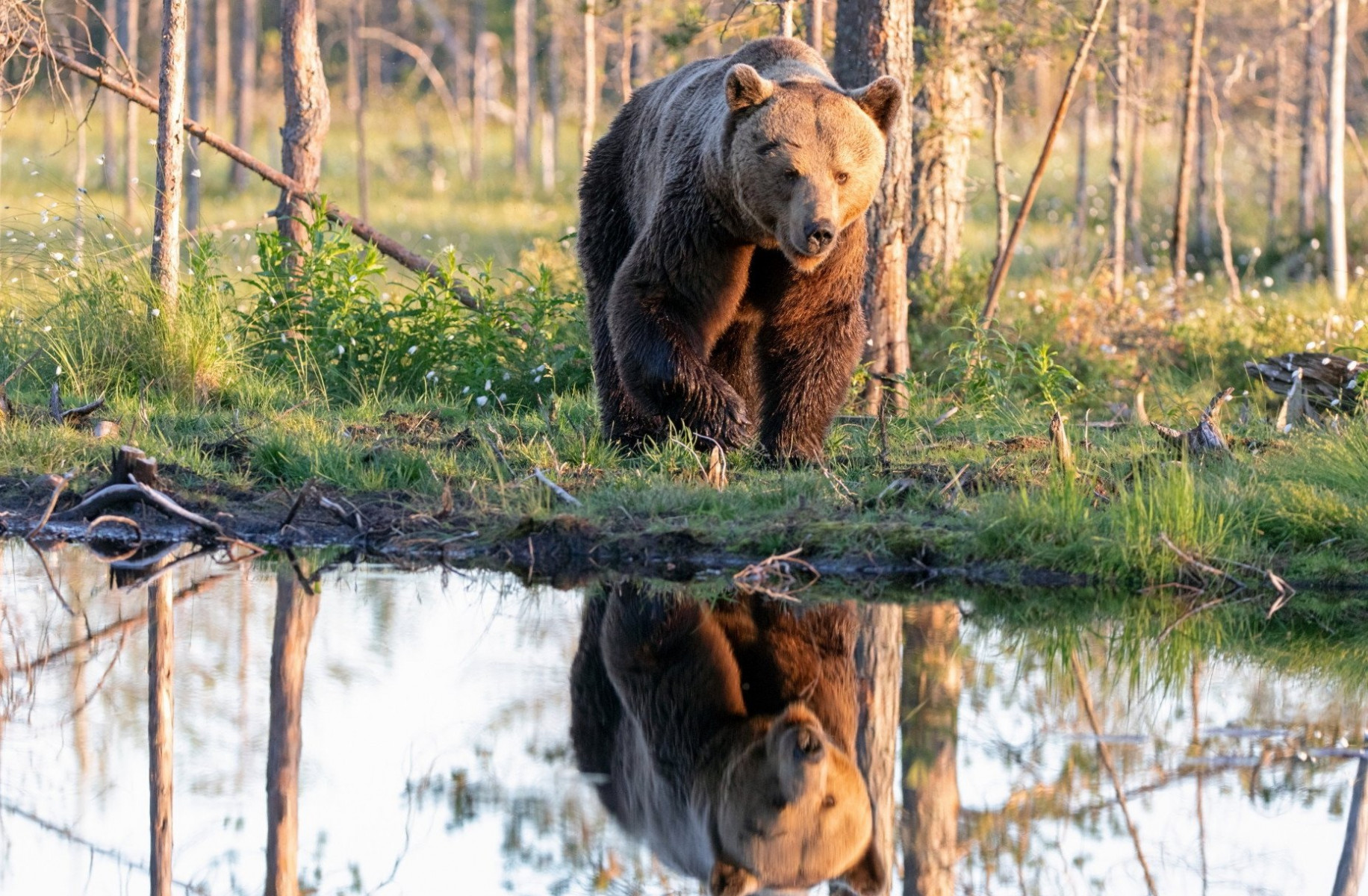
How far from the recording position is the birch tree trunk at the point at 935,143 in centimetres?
1103

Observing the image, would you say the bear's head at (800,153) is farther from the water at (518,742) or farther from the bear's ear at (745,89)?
the water at (518,742)

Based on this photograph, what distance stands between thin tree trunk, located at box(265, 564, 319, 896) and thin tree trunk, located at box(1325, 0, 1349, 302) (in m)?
10.2

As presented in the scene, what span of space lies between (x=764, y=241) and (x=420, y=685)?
2734 millimetres

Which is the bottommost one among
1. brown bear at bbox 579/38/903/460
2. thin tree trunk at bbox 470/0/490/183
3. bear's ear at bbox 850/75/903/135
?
brown bear at bbox 579/38/903/460

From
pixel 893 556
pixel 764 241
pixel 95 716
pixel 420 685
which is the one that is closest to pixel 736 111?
pixel 764 241

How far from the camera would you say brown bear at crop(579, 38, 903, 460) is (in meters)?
6.43

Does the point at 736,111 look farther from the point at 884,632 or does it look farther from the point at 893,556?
the point at 884,632

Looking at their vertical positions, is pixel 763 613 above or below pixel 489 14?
below

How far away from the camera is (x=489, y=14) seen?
41969 millimetres

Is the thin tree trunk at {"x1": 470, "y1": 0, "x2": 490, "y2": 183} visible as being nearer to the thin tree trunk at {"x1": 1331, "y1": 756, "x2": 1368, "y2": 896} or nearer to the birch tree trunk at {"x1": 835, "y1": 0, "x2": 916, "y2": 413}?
the birch tree trunk at {"x1": 835, "y1": 0, "x2": 916, "y2": 413}

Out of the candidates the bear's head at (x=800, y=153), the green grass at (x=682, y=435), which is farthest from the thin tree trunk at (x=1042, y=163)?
the bear's head at (x=800, y=153)

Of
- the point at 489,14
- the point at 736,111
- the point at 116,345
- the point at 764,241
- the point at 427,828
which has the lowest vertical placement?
the point at 427,828

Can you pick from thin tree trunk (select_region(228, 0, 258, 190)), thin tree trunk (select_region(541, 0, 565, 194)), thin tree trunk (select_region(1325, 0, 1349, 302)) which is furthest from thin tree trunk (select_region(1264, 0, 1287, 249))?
thin tree trunk (select_region(228, 0, 258, 190))

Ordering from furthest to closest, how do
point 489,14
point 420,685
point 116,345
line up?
point 489,14 → point 116,345 → point 420,685
